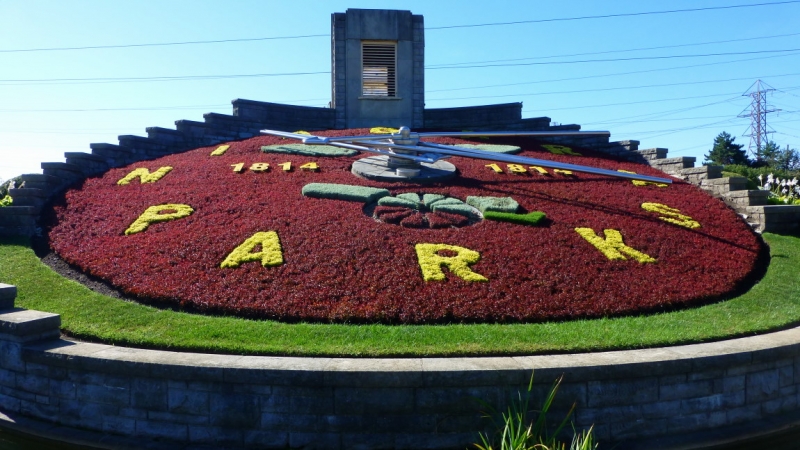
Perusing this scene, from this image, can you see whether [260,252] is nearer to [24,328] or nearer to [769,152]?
[24,328]

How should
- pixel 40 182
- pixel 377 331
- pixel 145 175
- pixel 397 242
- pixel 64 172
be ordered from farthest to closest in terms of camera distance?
pixel 64 172 → pixel 145 175 → pixel 40 182 → pixel 397 242 → pixel 377 331

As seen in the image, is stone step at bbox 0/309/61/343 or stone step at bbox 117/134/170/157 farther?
stone step at bbox 117/134/170/157

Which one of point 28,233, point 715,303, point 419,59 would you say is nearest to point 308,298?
point 715,303

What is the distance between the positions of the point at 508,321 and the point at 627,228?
3757 millimetres

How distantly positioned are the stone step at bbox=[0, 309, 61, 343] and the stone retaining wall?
0.07ft

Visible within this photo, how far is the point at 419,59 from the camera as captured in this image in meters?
18.3

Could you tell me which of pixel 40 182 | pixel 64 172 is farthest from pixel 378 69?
pixel 40 182

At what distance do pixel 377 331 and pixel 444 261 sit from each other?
6.46ft

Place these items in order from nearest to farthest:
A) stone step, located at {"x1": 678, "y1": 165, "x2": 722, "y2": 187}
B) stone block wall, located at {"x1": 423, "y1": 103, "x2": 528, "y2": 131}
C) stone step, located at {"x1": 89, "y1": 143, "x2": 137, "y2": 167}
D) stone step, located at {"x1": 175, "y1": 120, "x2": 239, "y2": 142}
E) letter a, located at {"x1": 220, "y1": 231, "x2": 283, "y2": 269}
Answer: letter a, located at {"x1": 220, "y1": 231, "x2": 283, "y2": 269} → stone step, located at {"x1": 678, "y1": 165, "x2": 722, "y2": 187} → stone step, located at {"x1": 89, "y1": 143, "x2": 137, "y2": 167} → stone step, located at {"x1": 175, "y1": 120, "x2": 239, "y2": 142} → stone block wall, located at {"x1": 423, "y1": 103, "x2": 528, "y2": 131}

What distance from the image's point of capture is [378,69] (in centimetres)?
1855

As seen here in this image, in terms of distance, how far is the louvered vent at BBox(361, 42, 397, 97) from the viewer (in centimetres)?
1830

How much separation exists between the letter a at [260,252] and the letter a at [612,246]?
172 inches

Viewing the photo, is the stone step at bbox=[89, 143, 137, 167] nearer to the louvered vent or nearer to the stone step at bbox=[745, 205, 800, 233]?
the louvered vent

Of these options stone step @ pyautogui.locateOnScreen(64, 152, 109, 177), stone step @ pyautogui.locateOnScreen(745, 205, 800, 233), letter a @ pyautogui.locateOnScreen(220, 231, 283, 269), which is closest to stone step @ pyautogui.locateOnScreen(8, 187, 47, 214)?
stone step @ pyautogui.locateOnScreen(64, 152, 109, 177)
